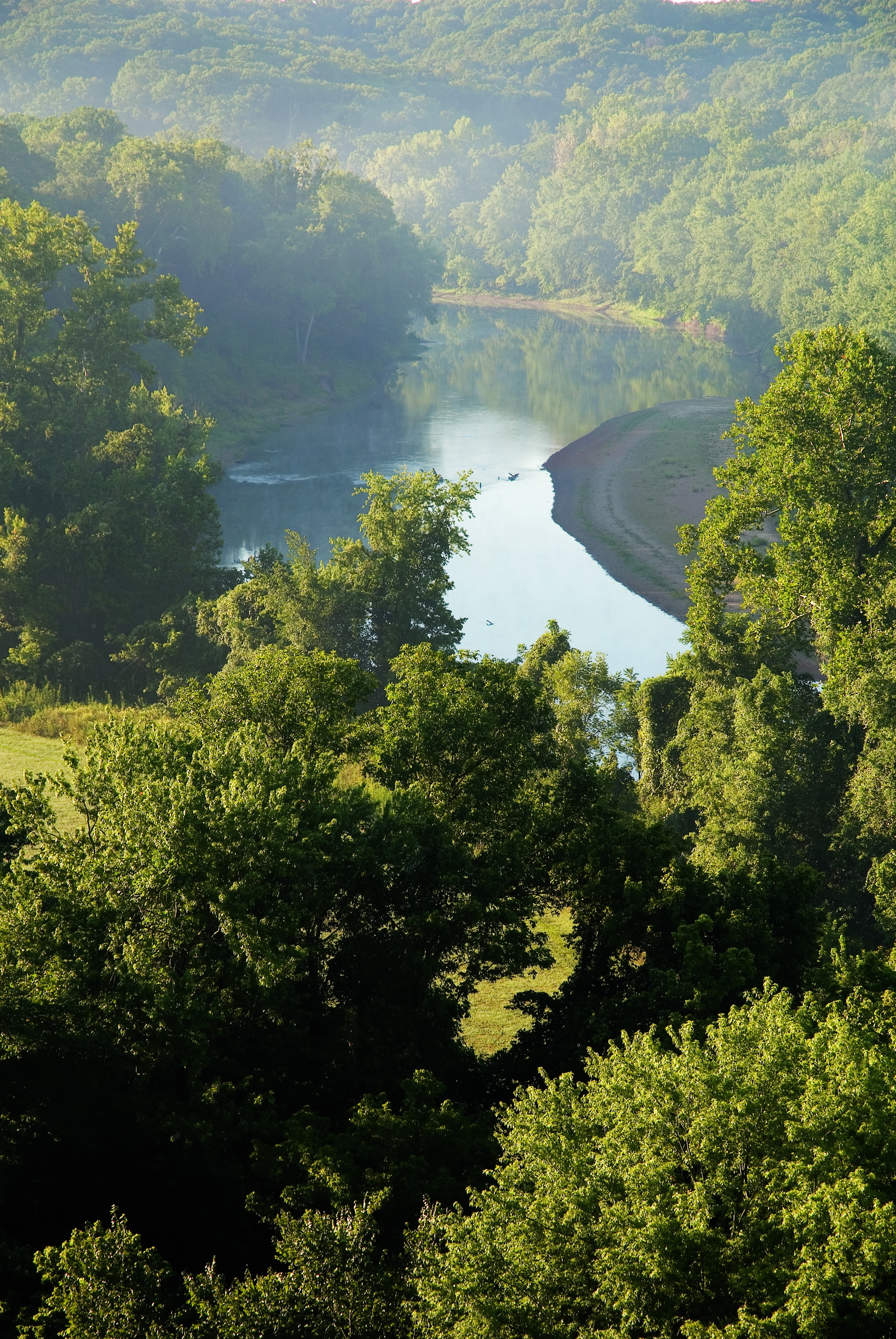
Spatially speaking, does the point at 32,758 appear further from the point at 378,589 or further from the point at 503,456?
the point at 503,456

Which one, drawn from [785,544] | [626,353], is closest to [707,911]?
[785,544]

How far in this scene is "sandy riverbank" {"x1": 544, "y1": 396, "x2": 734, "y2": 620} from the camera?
198ft

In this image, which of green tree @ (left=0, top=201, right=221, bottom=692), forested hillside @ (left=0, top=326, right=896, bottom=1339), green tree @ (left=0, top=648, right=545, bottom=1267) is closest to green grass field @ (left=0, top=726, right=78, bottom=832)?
forested hillside @ (left=0, top=326, right=896, bottom=1339)

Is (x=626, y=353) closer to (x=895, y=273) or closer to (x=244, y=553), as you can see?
(x=895, y=273)

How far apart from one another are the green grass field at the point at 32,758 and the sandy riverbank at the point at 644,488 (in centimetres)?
3284

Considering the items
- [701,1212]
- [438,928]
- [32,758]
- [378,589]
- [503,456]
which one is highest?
[503,456]

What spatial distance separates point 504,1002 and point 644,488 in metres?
54.3

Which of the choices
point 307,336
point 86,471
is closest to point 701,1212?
point 86,471

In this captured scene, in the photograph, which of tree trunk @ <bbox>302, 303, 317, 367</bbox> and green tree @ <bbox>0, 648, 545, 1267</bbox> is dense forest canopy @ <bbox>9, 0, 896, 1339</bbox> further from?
tree trunk @ <bbox>302, 303, 317, 367</bbox>

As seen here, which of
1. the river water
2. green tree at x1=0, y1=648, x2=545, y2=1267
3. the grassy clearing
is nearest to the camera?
green tree at x1=0, y1=648, x2=545, y2=1267

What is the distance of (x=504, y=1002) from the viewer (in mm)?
22562

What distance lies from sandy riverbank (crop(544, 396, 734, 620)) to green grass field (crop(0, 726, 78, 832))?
3284 centimetres

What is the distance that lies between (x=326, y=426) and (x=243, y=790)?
75016 mm

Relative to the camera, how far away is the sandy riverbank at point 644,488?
6047 cm
